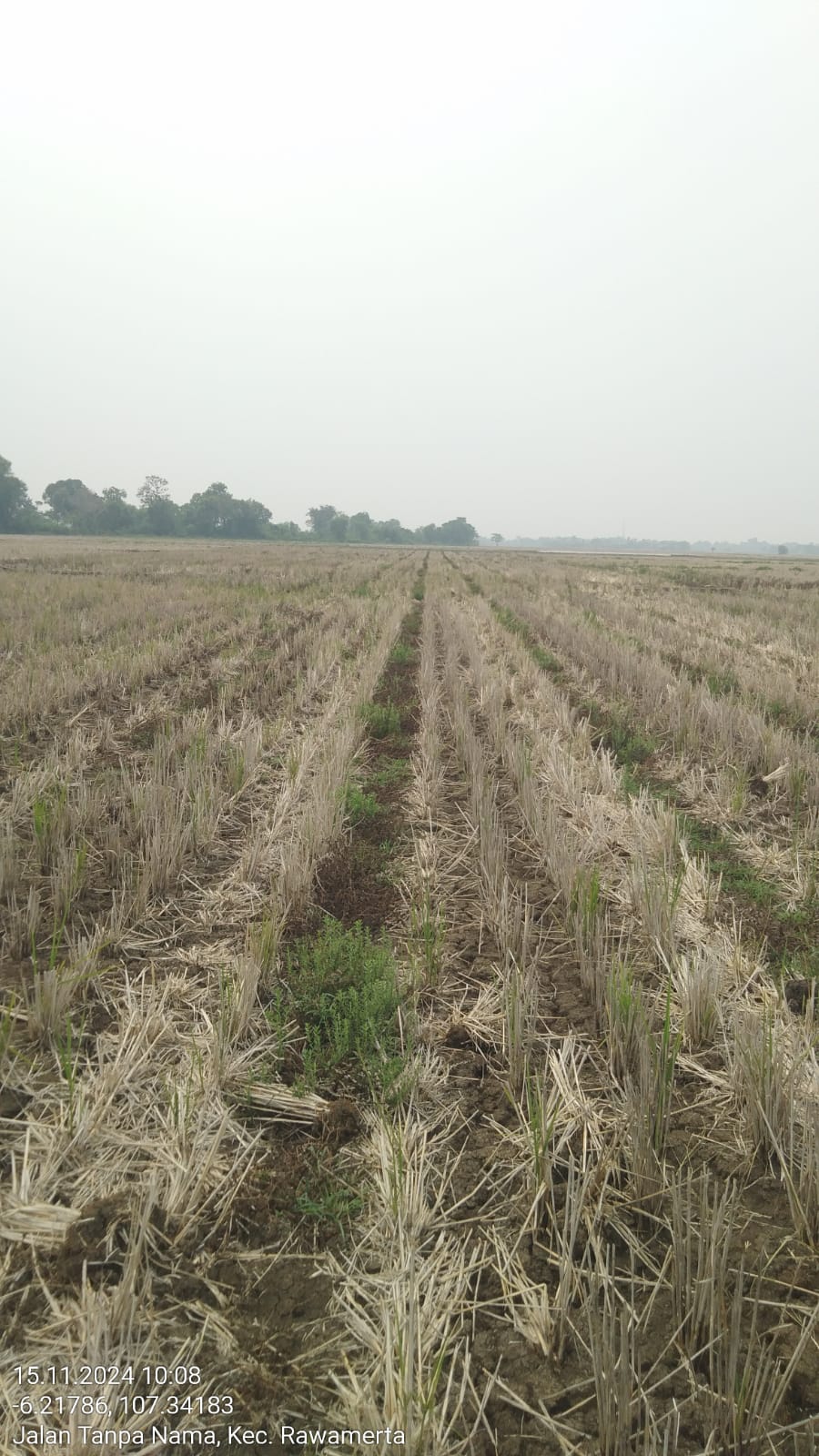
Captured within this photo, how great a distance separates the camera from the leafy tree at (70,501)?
89562 millimetres

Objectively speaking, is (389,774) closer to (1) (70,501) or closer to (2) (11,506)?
(2) (11,506)

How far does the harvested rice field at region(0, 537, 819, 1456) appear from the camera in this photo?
1.42 metres

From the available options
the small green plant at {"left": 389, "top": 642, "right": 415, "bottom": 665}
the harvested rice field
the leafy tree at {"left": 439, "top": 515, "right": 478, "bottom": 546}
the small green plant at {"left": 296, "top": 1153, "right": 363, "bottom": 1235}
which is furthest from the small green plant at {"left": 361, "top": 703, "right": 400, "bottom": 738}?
the leafy tree at {"left": 439, "top": 515, "right": 478, "bottom": 546}

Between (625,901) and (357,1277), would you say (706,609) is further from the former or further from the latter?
(357,1277)

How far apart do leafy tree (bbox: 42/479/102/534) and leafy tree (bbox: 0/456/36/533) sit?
9541 mm

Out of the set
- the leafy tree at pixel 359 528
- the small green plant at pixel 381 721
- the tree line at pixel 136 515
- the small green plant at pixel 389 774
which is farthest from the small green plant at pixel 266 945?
the leafy tree at pixel 359 528

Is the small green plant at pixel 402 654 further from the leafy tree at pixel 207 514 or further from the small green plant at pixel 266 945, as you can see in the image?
the leafy tree at pixel 207 514

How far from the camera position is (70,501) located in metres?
93.3

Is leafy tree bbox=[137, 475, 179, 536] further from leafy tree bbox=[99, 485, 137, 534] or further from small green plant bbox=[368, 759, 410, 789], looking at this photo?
small green plant bbox=[368, 759, 410, 789]

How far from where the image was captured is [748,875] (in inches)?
156

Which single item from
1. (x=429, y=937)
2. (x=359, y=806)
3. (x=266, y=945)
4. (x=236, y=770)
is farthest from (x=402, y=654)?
(x=266, y=945)

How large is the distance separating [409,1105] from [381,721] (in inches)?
204

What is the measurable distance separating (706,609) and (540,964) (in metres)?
16.0

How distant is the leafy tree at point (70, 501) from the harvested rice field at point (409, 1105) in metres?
99.5
